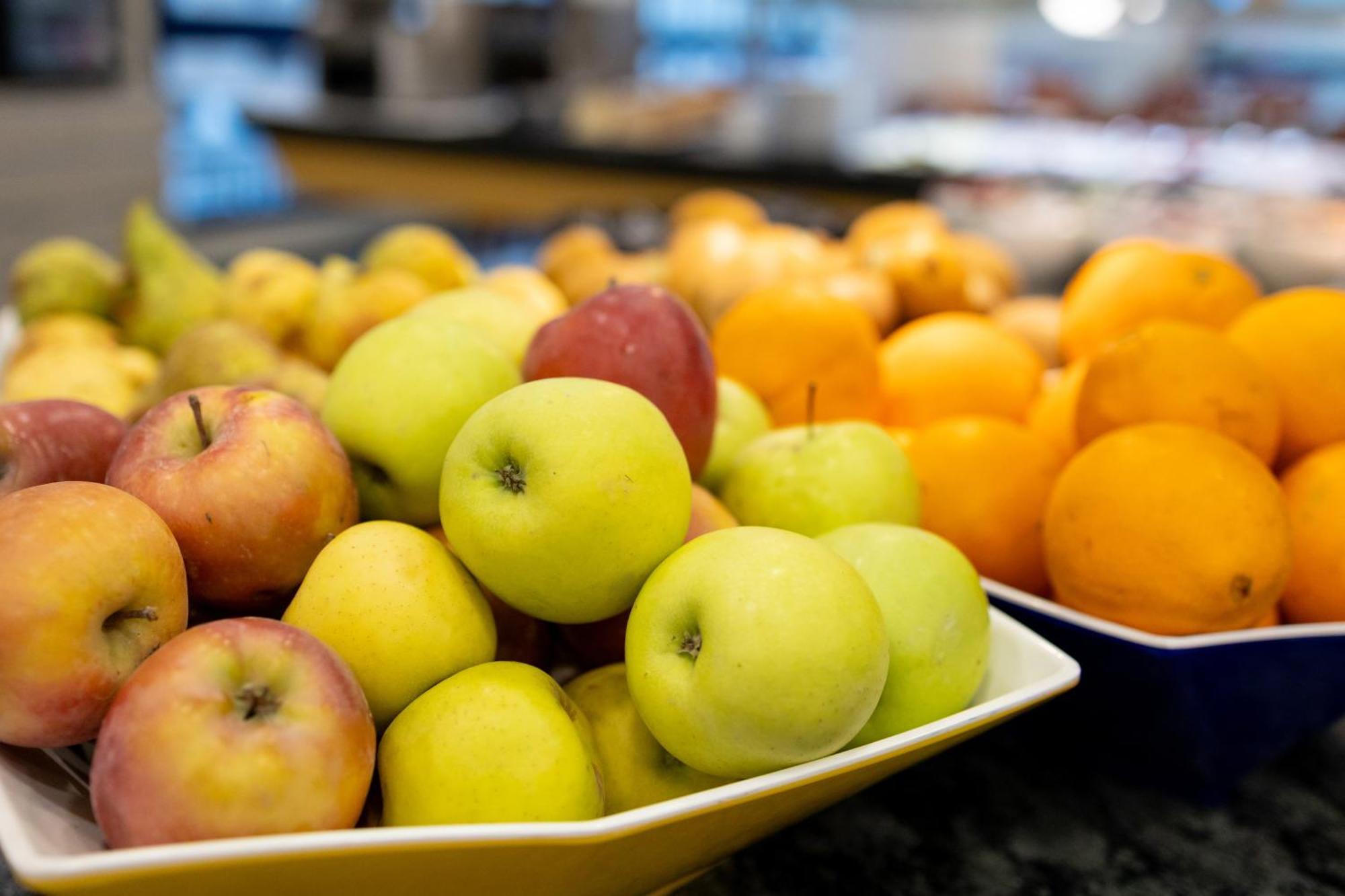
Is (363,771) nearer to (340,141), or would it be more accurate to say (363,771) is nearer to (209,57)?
(340,141)

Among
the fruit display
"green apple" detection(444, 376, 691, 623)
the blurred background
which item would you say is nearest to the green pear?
the fruit display

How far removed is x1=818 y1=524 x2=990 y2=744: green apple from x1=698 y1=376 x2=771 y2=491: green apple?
7.3 inches

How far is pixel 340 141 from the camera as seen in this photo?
370 centimetres

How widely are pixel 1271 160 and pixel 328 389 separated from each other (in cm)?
354

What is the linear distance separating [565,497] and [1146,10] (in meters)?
3.97

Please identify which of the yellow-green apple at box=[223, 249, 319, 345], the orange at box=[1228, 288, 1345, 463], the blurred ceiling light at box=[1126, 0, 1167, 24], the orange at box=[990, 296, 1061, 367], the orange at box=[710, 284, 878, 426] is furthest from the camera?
the blurred ceiling light at box=[1126, 0, 1167, 24]

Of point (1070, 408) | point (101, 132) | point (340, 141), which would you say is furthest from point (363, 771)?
point (101, 132)

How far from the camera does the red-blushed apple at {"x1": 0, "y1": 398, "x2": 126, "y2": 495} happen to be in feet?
2.01

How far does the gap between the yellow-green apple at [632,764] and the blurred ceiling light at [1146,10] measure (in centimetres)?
396

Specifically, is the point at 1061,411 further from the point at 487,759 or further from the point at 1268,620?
the point at 487,759

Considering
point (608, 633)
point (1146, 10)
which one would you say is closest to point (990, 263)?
point (608, 633)

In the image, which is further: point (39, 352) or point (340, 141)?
point (340, 141)

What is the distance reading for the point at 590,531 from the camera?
0.54 metres

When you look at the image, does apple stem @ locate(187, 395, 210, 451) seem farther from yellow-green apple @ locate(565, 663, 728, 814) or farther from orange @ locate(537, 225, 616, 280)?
orange @ locate(537, 225, 616, 280)
